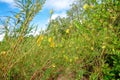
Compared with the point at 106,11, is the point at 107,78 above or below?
below

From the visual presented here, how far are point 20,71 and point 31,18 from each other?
0.74 metres

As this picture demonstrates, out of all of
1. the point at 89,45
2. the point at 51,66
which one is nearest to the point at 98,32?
the point at 89,45

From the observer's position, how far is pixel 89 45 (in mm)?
5695

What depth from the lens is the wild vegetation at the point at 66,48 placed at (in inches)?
108

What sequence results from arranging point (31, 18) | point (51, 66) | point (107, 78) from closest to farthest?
point (31, 18) → point (51, 66) → point (107, 78)

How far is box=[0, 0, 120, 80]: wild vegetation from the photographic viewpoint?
2732 millimetres

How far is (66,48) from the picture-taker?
4.58 meters

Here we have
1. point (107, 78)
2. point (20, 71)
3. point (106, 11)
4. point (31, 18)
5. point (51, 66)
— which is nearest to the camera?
point (31, 18)

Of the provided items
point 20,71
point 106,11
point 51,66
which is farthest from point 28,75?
point 106,11

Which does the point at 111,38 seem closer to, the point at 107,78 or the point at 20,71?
the point at 107,78

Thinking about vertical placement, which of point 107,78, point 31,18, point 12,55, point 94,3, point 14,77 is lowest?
point 107,78

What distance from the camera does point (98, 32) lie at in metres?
5.71

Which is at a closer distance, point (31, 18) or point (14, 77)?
point (31, 18)

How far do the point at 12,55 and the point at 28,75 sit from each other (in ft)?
1.85
